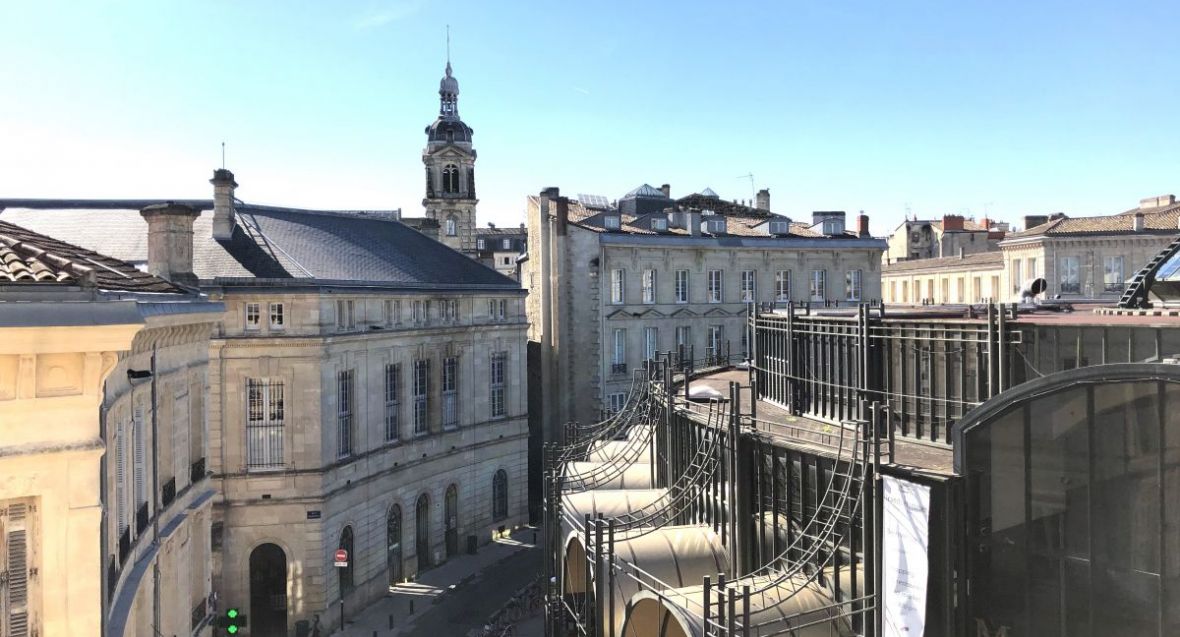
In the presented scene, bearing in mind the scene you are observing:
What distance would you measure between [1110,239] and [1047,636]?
41043 millimetres

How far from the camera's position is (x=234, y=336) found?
1209 inches

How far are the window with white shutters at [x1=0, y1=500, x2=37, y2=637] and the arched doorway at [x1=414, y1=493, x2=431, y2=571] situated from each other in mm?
29336

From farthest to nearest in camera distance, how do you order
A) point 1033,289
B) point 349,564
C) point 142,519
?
point 349,564
point 1033,289
point 142,519

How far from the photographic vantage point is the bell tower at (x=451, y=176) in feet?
220

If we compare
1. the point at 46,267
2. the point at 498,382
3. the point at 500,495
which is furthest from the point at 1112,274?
the point at 46,267

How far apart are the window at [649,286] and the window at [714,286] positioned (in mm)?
3422

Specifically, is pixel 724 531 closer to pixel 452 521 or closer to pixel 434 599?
pixel 434 599

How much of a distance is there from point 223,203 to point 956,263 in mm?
48315

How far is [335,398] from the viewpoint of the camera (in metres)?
32.4

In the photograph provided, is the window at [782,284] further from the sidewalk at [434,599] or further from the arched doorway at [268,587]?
the arched doorway at [268,587]

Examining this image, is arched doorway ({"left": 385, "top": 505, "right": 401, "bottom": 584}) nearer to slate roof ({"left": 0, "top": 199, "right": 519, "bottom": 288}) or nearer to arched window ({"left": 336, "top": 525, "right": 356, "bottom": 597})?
arched window ({"left": 336, "top": 525, "right": 356, "bottom": 597})

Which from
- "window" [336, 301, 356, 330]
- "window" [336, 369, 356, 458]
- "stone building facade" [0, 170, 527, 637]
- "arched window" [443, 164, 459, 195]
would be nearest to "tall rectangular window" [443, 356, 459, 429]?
"stone building facade" [0, 170, 527, 637]

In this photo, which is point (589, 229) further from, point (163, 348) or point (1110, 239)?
point (163, 348)

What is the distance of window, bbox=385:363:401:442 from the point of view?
36.0m
